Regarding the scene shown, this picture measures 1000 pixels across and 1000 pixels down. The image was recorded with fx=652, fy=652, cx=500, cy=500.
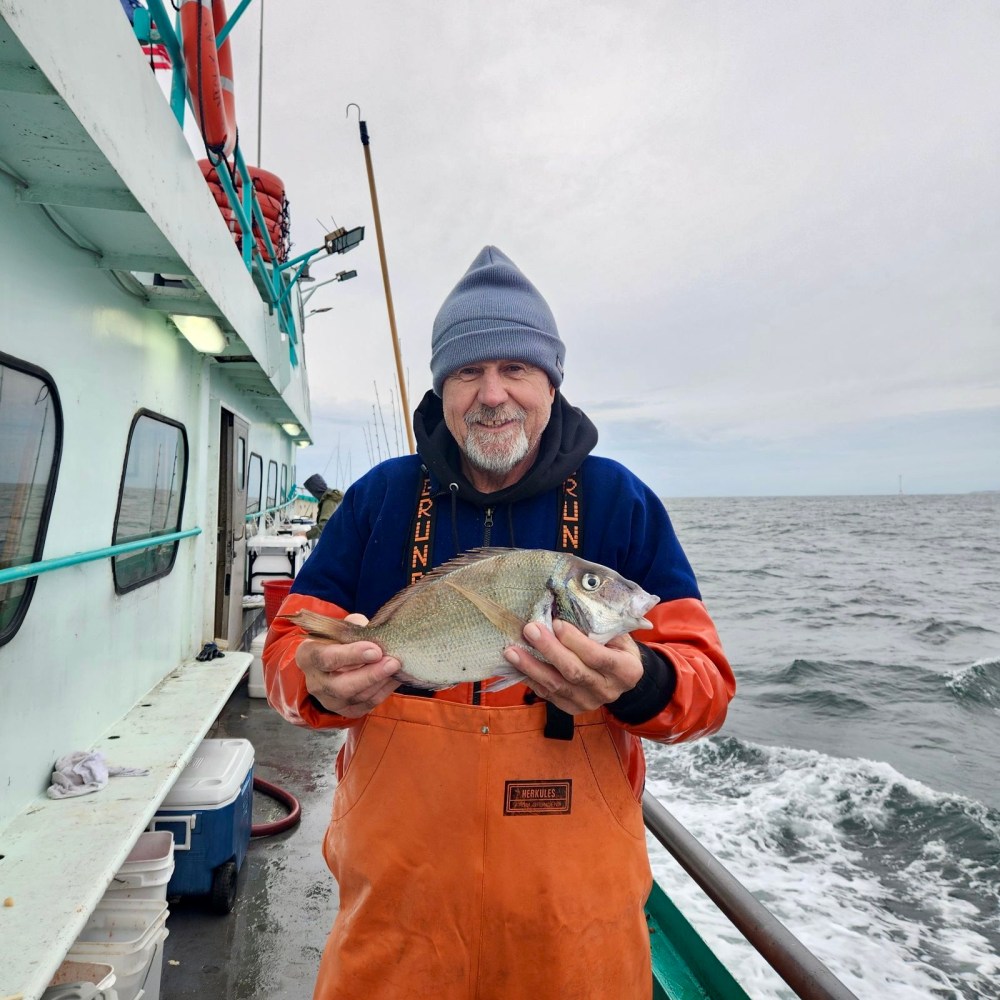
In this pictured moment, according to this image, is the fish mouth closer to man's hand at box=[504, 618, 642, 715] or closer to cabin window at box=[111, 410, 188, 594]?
man's hand at box=[504, 618, 642, 715]

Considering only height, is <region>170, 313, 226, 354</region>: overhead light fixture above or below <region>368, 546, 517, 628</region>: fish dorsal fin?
above

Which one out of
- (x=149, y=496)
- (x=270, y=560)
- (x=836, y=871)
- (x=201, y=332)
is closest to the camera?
(x=149, y=496)

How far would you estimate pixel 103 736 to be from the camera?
161 inches

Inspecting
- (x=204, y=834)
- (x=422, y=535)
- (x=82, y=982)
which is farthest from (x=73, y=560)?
(x=422, y=535)

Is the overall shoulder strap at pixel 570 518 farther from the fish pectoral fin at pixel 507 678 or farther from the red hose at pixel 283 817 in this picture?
the red hose at pixel 283 817

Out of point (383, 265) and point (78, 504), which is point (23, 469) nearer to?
point (78, 504)

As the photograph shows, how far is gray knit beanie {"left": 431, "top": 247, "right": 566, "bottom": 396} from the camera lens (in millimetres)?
2234

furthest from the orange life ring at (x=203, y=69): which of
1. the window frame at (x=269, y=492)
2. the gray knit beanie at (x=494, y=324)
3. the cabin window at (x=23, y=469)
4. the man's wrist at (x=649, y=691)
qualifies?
the window frame at (x=269, y=492)

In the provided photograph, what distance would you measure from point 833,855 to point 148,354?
748cm

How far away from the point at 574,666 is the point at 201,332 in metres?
4.85

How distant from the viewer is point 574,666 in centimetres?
158

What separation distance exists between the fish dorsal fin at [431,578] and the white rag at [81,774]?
8.56 feet

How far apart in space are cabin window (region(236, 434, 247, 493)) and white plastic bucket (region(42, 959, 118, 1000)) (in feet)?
19.2

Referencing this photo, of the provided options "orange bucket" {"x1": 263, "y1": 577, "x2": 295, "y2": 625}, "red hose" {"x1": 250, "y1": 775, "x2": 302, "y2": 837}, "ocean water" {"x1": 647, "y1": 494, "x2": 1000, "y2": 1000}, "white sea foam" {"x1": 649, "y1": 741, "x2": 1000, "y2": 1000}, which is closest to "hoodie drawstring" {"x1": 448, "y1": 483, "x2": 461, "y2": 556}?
"red hose" {"x1": 250, "y1": 775, "x2": 302, "y2": 837}
